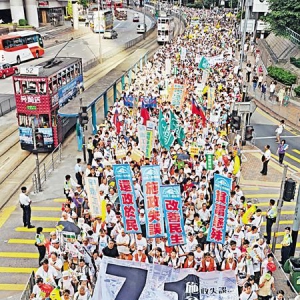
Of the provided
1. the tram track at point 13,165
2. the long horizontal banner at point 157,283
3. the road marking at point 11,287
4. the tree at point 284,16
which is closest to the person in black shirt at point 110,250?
the long horizontal banner at point 157,283

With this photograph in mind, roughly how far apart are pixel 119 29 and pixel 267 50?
42049mm

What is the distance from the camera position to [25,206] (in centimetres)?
1391

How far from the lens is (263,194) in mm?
17172

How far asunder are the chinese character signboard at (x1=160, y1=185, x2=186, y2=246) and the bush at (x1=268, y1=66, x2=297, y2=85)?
23.3m

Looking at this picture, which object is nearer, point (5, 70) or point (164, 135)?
point (164, 135)

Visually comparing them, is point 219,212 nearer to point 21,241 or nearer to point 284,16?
point 21,241

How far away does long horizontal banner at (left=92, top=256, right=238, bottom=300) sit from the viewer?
8.55 metres

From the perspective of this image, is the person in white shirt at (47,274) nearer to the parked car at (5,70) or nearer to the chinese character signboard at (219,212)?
the chinese character signboard at (219,212)

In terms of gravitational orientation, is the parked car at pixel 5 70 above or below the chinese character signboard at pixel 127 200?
below

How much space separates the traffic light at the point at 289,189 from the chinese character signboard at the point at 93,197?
4.90m

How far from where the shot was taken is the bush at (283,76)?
31.4m

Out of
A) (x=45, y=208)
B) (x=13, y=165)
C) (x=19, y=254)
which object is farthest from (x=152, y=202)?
(x=13, y=165)

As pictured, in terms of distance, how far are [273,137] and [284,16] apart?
1591 cm

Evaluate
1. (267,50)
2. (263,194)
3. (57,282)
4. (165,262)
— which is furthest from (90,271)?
(267,50)
